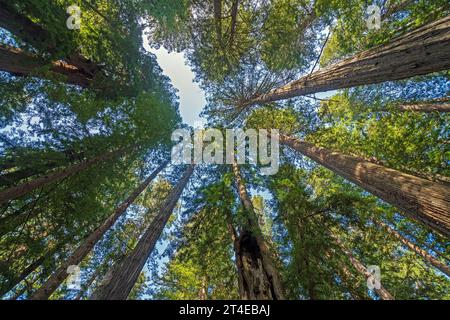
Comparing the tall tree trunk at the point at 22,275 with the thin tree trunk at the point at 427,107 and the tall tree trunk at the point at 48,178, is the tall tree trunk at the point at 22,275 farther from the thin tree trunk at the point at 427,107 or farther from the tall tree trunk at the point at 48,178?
the thin tree trunk at the point at 427,107

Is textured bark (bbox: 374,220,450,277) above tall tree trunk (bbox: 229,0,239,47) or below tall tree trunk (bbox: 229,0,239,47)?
below

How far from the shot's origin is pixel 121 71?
8602 millimetres

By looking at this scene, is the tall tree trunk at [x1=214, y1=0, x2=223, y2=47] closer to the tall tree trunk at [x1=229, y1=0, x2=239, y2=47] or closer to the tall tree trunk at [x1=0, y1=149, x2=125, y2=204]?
the tall tree trunk at [x1=229, y1=0, x2=239, y2=47]

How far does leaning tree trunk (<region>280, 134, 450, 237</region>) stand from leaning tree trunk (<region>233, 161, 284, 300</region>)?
2139 mm

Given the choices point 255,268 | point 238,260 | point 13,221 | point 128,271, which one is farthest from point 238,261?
point 13,221

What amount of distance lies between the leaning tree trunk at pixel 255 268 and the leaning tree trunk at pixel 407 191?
2139 mm

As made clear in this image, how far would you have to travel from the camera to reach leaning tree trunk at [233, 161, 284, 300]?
2.82 meters

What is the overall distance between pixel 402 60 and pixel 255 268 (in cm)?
363

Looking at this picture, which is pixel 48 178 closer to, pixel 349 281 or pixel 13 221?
pixel 13 221

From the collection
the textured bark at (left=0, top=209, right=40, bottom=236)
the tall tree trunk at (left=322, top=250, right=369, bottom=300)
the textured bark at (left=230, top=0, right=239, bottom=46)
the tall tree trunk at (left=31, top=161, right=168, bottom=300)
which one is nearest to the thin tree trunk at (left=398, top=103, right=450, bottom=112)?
the tall tree trunk at (left=322, top=250, right=369, bottom=300)

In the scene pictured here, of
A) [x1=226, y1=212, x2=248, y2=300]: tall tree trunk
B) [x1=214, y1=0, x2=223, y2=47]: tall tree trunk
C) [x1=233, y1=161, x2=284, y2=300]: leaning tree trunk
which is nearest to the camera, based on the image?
Answer: [x1=233, y1=161, x2=284, y2=300]: leaning tree trunk

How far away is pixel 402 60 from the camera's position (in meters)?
3.00
